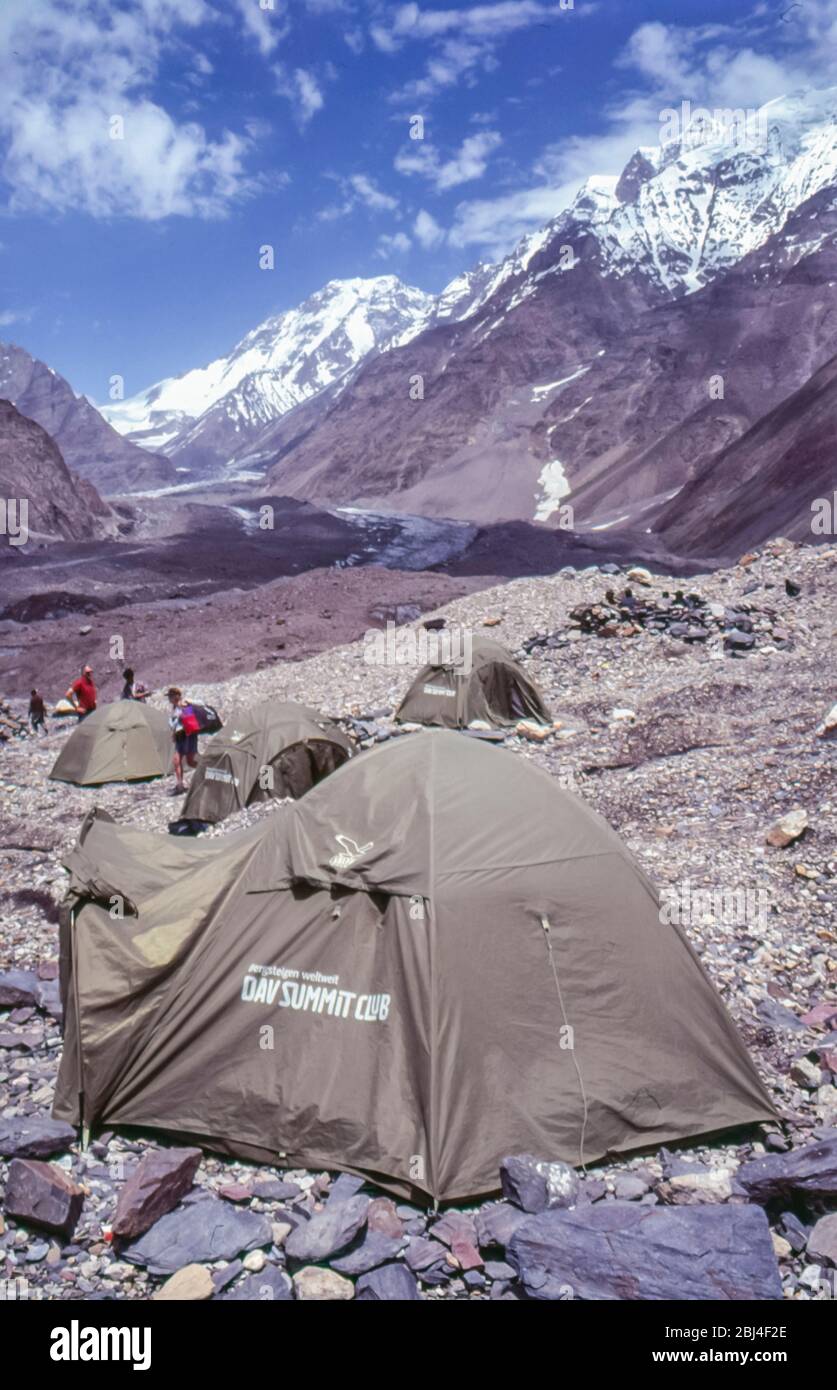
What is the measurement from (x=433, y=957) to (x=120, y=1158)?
219cm

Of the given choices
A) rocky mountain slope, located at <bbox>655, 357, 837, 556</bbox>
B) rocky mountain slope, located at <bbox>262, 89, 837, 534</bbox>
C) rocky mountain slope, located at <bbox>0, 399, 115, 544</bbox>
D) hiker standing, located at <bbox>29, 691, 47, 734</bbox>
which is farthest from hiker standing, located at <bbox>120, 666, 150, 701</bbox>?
rocky mountain slope, located at <bbox>262, 89, 837, 534</bbox>

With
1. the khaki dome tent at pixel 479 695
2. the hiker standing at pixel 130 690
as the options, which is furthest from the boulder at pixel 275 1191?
the hiker standing at pixel 130 690

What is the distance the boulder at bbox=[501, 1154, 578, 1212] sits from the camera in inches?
196

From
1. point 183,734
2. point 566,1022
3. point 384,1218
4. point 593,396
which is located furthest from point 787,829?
point 593,396

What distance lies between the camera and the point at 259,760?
1407cm

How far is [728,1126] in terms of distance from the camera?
5570 mm

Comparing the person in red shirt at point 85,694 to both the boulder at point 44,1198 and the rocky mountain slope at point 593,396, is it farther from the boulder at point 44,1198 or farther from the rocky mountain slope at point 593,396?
the rocky mountain slope at point 593,396

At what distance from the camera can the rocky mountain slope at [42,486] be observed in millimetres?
72000

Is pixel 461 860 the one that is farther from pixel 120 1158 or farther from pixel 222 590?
pixel 222 590

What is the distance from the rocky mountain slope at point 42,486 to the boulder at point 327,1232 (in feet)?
227

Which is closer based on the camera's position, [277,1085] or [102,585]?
[277,1085]

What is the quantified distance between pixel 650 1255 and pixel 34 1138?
3559 millimetres

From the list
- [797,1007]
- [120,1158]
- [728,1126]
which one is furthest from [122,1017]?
[797,1007]
